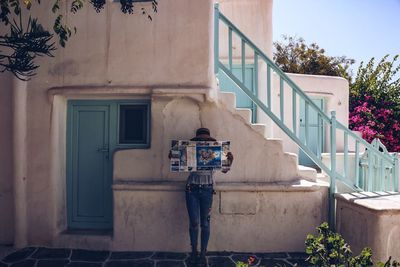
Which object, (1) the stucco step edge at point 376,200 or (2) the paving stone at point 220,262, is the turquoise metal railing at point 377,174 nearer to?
(1) the stucco step edge at point 376,200

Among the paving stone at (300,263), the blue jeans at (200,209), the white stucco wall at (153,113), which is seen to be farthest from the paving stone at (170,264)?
the paving stone at (300,263)

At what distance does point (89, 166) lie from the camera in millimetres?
5453

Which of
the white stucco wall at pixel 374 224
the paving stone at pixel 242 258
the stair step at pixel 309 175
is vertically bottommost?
the paving stone at pixel 242 258

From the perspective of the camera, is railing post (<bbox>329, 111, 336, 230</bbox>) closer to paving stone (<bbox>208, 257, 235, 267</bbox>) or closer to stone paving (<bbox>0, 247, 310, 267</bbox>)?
stone paving (<bbox>0, 247, 310, 267</bbox>)

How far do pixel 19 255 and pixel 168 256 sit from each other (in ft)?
7.55

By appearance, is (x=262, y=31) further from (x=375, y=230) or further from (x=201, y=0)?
(x=375, y=230)

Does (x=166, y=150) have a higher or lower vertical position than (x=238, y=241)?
higher

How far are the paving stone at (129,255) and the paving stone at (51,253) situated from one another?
719mm

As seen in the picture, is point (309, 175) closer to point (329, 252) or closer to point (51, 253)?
point (329, 252)

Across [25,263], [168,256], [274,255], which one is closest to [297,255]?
[274,255]

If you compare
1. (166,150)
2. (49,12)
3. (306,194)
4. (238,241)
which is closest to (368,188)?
(306,194)

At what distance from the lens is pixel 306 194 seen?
196 inches

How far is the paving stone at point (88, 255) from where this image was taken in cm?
476

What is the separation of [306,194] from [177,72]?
2813 mm
